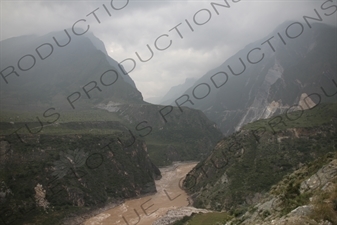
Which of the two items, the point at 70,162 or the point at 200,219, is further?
the point at 70,162

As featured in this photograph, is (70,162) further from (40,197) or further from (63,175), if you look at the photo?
(40,197)

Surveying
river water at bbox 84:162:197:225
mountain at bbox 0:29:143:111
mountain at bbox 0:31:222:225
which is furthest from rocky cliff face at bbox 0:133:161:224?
mountain at bbox 0:29:143:111

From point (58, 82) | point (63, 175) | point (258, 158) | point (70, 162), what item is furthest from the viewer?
point (58, 82)

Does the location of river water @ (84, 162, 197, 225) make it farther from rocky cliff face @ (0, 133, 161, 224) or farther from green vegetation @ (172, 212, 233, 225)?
green vegetation @ (172, 212, 233, 225)

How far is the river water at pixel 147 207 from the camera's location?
44312 mm

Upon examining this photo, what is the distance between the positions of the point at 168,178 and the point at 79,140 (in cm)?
2987

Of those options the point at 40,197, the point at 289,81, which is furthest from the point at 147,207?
the point at 289,81

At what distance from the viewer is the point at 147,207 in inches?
2031

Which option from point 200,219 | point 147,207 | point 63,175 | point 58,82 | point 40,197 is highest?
point 58,82

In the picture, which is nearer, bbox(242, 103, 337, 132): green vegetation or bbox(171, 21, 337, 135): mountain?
bbox(242, 103, 337, 132): green vegetation

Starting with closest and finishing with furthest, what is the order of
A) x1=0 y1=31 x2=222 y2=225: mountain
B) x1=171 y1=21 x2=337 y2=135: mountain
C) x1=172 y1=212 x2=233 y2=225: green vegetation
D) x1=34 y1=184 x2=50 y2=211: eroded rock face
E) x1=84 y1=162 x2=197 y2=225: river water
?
x1=172 y1=212 x2=233 y2=225: green vegetation, x1=0 y1=31 x2=222 y2=225: mountain, x1=34 y1=184 x2=50 y2=211: eroded rock face, x1=84 y1=162 x2=197 y2=225: river water, x1=171 y1=21 x2=337 y2=135: mountain

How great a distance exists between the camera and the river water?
44312 millimetres

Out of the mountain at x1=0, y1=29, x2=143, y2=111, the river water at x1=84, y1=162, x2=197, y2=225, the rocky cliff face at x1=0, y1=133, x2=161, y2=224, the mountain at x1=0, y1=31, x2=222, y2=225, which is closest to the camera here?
the rocky cliff face at x1=0, y1=133, x2=161, y2=224

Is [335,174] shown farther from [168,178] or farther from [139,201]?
[168,178]
